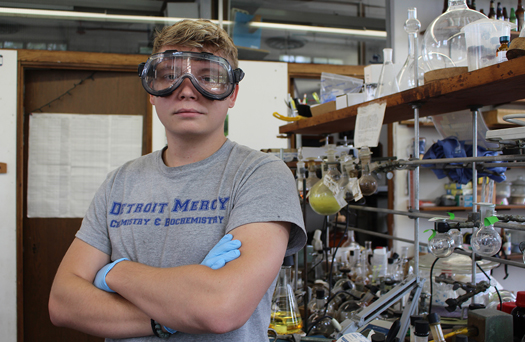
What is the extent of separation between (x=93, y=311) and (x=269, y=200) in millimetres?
517

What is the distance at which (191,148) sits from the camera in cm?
114

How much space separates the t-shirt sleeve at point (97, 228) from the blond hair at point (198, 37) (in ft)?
1.69

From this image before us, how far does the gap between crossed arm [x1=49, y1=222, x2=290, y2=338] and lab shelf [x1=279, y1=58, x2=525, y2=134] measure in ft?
2.13

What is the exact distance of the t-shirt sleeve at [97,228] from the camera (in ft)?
Answer: 3.61

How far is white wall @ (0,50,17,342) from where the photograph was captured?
9.43 ft

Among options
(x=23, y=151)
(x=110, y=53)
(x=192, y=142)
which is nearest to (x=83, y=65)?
(x=110, y=53)

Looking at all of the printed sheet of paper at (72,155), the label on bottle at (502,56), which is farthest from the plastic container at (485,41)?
the printed sheet of paper at (72,155)

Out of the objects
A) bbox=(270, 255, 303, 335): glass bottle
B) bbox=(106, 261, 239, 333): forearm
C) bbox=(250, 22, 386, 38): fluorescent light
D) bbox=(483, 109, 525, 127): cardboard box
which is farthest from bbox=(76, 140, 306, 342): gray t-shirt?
bbox=(483, 109, 525, 127): cardboard box

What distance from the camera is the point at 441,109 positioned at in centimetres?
145

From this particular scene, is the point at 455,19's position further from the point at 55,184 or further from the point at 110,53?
the point at 55,184

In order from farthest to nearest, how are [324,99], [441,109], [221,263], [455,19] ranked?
1. [324,99]
2. [441,109]
3. [455,19]
4. [221,263]

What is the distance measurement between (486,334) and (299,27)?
9.88ft

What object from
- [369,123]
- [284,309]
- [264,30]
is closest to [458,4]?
[369,123]

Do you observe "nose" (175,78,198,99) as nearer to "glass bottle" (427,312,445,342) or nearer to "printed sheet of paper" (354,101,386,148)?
"printed sheet of paper" (354,101,386,148)
